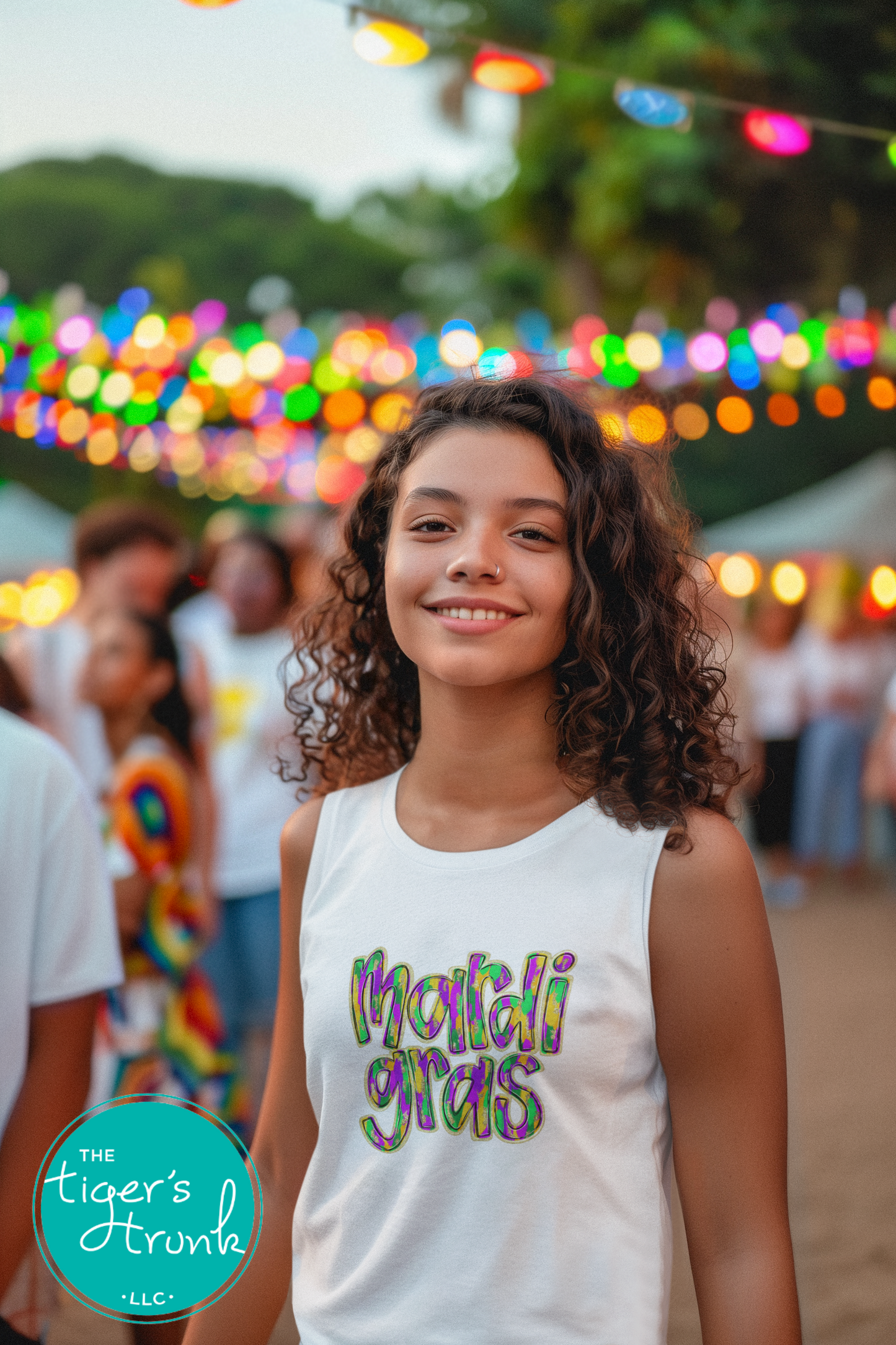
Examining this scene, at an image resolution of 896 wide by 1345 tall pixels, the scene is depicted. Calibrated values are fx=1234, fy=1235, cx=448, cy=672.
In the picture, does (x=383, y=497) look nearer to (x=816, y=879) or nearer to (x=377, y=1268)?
(x=377, y=1268)

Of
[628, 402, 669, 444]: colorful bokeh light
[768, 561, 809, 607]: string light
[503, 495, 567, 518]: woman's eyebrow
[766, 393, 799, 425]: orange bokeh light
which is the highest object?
[766, 393, 799, 425]: orange bokeh light

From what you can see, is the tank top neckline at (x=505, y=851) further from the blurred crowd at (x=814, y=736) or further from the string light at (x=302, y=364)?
the blurred crowd at (x=814, y=736)

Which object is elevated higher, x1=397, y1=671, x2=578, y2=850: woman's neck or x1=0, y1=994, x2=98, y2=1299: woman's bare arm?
x1=397, y1=671, x2=578, y2=850: woman's neck

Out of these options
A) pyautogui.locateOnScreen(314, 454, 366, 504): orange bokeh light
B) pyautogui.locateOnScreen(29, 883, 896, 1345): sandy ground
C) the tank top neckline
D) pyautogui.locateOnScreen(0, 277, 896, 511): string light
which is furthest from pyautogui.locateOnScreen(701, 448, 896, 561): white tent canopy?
the tank top neckline

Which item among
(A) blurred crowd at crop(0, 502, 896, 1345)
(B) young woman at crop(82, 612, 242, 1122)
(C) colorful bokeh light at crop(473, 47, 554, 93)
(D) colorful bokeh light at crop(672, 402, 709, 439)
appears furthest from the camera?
(D) colorful bokeh light at crop(672, 402, 709, 439)

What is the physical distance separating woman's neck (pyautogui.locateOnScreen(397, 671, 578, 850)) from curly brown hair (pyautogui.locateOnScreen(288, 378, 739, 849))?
2 cm

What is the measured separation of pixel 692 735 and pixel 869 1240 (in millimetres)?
2548

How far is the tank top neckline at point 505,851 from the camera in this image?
121 centimetres

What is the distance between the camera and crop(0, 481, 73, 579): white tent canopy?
30.4 feet

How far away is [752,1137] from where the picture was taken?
1.15 m

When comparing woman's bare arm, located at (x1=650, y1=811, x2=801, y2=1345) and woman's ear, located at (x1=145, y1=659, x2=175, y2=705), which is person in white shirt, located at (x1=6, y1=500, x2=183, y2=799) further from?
woman's bare arm, located at (x1=650, y1=811, x2=801, y2=1345)

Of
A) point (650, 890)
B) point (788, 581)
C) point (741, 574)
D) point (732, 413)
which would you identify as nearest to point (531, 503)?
point (650, 890)

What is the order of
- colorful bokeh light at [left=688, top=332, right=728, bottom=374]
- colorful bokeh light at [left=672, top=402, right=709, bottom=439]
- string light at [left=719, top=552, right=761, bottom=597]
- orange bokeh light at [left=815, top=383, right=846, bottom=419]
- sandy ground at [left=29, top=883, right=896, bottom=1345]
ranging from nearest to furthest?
sandy ground at [left=29, top=883, right=896, bottom=1345]
colorful bokeh light at [left=688, top=332, right=728, bottom=374]
orange bokeh light at [left=815, top=383, right=846, bottom=419]
colorful bokeh light at [left=672, top=402, right=709, bottom=439]
string light at [left=719, top=552, right=761, bottom=597]

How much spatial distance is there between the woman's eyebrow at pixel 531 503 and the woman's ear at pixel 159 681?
2.34 metres
